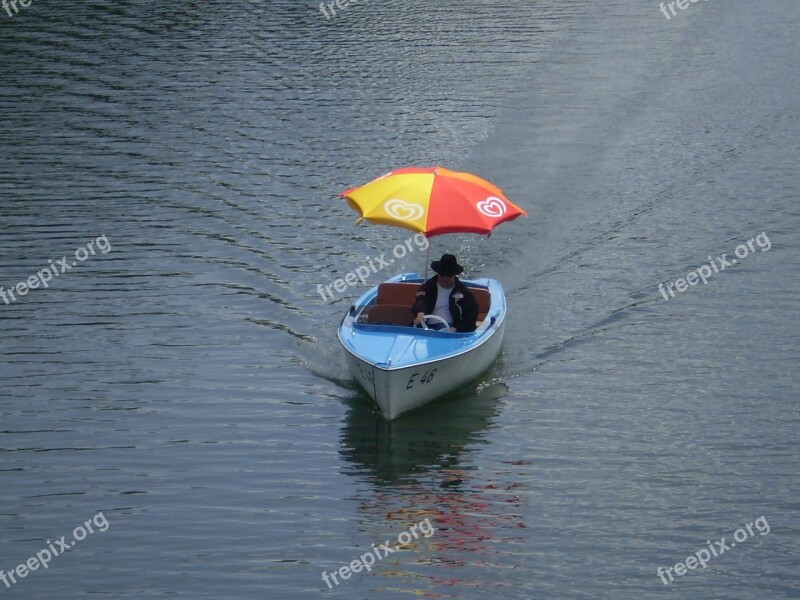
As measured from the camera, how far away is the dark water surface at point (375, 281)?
15.5 meters

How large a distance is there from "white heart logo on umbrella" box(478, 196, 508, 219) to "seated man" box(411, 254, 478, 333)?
998 mm

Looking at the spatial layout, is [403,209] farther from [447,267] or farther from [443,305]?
[443,305]

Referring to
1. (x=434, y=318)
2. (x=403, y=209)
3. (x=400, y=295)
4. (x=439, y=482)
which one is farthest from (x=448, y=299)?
(x=439, y=482)

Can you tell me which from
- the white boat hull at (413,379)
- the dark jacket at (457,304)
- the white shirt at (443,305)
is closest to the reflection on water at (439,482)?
the white boat hull at (413,379)

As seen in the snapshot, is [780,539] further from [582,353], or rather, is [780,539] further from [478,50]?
[478,50]

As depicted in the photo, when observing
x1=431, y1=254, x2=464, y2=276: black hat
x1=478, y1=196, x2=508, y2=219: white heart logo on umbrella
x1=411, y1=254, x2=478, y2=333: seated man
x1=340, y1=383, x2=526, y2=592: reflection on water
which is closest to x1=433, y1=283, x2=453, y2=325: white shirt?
x1=411, y1=254, x2=478, y2=333: seated man

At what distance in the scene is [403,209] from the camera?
732 inches

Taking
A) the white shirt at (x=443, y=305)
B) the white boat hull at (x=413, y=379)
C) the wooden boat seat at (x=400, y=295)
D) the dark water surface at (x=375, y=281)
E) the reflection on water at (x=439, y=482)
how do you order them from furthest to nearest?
the wooden boat seat at (x=400, y=295)
the white shirt at (x=443, y=305)
the white boat hull at (x=413, y=379)
the dark water surface at (x=375, y=281)
the reflection on water at (x=439, y=482)

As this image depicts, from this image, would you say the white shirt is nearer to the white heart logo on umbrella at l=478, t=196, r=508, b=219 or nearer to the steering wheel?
the steering wheel

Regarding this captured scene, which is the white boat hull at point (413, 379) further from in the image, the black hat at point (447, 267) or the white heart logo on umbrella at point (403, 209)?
the white heart logo on umbrella at point (403, 209)

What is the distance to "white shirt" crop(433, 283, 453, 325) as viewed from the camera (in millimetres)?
19703

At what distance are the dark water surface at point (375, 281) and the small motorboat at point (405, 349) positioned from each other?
433mm

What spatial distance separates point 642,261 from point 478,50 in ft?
49.6

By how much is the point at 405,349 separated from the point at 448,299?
1.67 m
